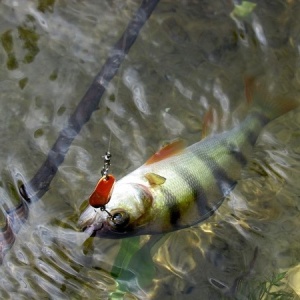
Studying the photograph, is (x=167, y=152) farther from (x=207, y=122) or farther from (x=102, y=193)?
(x=207, y=122)

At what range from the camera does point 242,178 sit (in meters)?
4.90

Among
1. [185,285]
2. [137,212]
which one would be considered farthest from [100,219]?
[185,285]

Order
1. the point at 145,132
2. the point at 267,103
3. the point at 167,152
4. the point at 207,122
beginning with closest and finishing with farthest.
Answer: the point at 167,152, the point at 267,103, the point at 207,122, the point at 145,132

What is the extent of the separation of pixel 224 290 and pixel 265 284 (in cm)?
29

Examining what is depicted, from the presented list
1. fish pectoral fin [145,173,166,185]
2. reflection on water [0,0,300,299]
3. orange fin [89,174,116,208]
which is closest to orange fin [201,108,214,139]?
reflection on water [0,0,300,299]

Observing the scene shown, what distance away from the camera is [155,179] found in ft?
12.5

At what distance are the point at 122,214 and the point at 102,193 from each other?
261 mm

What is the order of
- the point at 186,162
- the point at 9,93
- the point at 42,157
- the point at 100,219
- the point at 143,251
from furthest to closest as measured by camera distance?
the point at 9,93, the point at 42,157, the point at 143,251, the point at 186,162, the point at 100,219

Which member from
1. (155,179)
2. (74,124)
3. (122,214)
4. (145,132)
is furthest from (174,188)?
(74,124)

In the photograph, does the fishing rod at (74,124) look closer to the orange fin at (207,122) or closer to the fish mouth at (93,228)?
the fish mouth at (93,228)

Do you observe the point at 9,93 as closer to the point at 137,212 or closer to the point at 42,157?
the point at 42,157

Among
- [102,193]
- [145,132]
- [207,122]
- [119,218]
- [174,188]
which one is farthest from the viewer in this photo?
[145,132]

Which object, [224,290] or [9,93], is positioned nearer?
[224,290]

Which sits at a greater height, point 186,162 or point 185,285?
point 186,162
